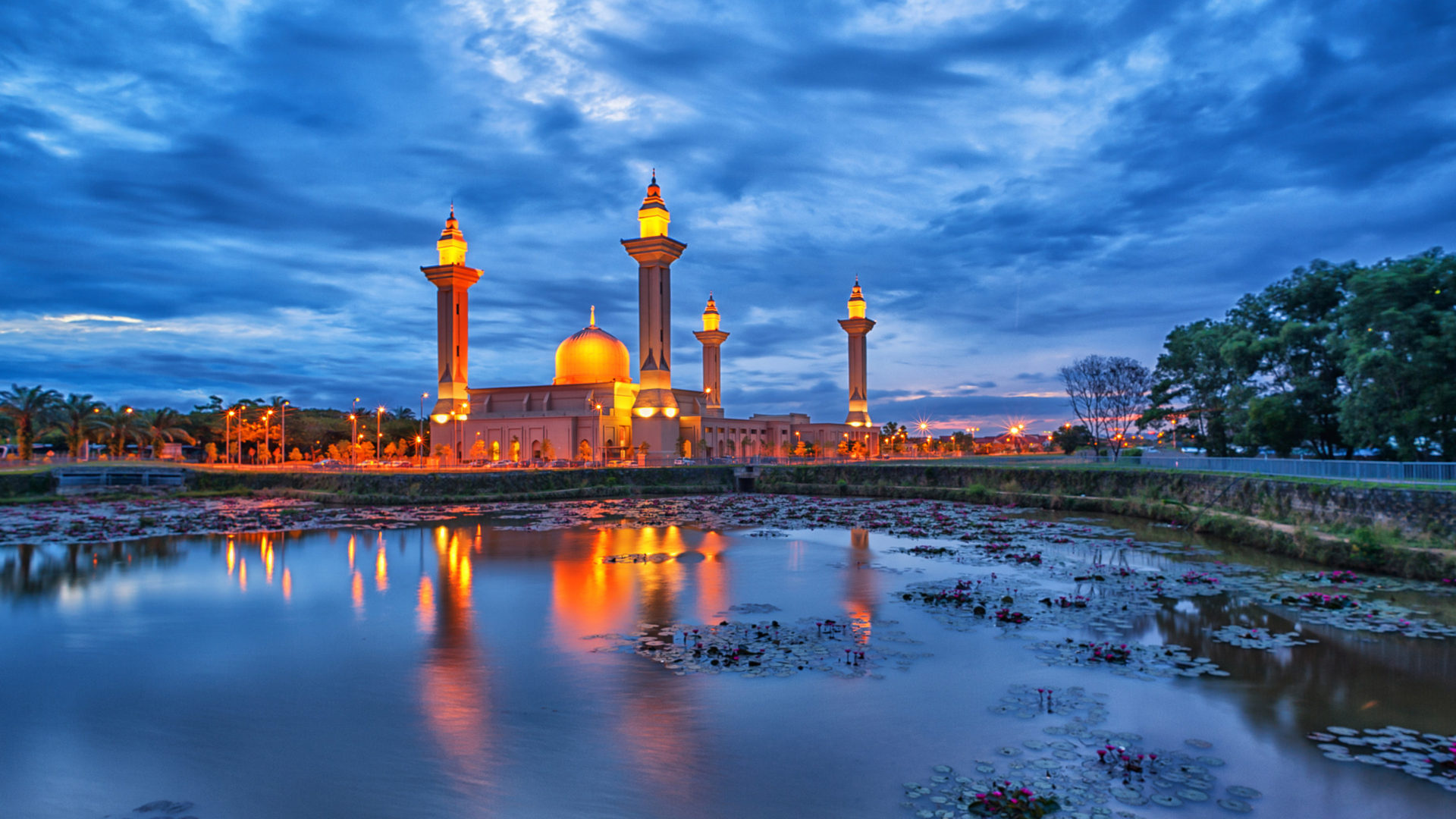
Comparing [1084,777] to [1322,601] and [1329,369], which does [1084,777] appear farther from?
[1329,369]

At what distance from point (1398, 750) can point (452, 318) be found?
65862 millimetres

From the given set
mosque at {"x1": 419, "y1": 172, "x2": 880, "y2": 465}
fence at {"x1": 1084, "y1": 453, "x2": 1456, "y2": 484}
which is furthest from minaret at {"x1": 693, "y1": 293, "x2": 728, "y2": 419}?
fence at {"x1": 1084, "y1": 453, "x2": 1456, "y2": 484}

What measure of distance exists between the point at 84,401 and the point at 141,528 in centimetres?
4219

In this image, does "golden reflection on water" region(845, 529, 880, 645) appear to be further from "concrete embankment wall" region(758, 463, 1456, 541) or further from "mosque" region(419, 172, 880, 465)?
"mosque" region(419, 172, 880, 465)

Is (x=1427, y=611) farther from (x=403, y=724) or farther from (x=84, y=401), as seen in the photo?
(x=84, y=401)

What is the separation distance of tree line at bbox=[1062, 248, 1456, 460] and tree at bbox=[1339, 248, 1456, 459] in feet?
0.12

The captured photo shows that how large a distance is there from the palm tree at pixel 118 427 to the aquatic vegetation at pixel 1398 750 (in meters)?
78.8

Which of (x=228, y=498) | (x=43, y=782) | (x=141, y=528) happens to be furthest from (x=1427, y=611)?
(x=228, y=498)

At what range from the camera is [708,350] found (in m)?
79.2

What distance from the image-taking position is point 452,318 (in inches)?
2598

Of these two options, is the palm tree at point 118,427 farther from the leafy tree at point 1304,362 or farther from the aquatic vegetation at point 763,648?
the leafy tree at point 1304,362

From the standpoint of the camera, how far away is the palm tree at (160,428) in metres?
68.3

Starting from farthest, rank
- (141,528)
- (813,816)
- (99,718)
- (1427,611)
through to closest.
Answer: (141,528) < (1427,611) < (99,718) < (813,816)

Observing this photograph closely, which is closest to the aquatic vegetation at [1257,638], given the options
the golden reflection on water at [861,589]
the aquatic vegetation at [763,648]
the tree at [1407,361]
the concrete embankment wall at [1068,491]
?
the aquatic vegetation at [763,648]
